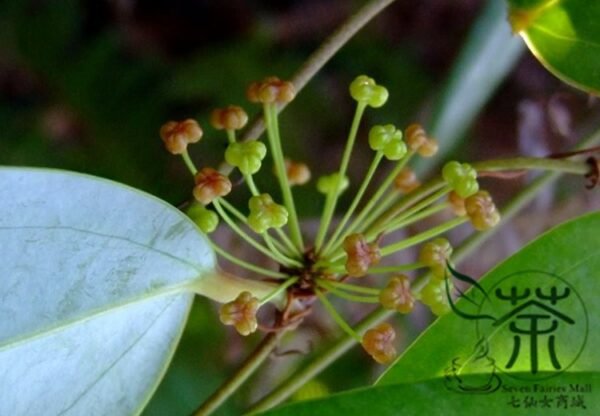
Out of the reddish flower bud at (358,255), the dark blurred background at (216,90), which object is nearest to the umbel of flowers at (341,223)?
the reddish flower bud at (358,255)

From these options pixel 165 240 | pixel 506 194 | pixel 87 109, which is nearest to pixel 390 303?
pixel 165 240

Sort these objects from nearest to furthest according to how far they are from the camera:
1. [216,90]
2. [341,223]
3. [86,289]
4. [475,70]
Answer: [86,289] → [341,223] → [475,70] → [216,90]

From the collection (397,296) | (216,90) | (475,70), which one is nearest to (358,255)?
(397,296)

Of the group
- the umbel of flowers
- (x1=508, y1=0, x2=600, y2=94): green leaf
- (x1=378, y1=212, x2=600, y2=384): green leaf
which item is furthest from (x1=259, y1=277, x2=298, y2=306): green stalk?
(x1=508, y1=0, x2=600, y2=94): green leaf

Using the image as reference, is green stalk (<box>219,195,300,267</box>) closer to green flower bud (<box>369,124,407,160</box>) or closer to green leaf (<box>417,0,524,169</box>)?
green flower bud (<box>369,124,407,160</box>)

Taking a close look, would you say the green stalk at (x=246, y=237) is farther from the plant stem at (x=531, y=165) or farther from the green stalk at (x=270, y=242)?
the plant stem at (x=531, y=165)

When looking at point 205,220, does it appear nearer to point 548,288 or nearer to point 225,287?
point 225,287

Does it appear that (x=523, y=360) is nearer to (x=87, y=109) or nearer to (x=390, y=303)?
(x=390, y=303)
